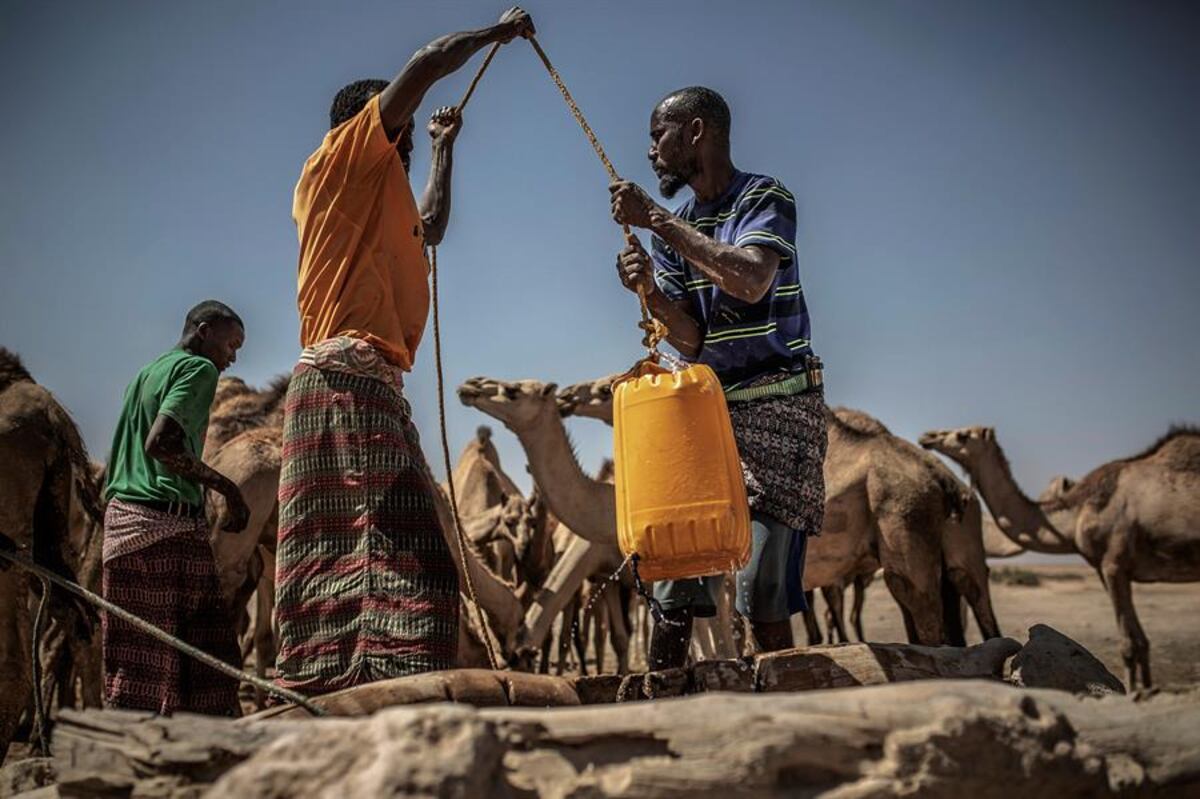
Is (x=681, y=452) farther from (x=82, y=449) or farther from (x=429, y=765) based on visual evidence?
(x=82, y=449)

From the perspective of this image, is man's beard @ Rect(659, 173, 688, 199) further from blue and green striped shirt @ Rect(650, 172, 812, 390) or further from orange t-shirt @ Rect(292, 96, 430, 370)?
orange t-shirt @ Rect(292, 96, 430, 370)

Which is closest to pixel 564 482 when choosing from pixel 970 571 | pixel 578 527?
pixel 578 527

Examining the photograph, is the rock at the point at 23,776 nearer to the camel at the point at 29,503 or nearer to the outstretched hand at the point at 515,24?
the camel at the point at 29,503

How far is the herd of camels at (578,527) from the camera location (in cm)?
581

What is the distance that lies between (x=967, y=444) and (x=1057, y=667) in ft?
36.2

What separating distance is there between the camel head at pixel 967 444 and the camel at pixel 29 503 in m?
10.6

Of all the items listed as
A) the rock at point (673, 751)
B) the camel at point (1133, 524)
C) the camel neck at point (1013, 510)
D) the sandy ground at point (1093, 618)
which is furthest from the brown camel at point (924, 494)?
the rock at point (673, 751)

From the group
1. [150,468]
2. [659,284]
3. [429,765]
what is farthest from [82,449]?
[429,765]

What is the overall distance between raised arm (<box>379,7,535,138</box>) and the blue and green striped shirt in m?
1.10

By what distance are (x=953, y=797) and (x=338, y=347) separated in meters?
2.44

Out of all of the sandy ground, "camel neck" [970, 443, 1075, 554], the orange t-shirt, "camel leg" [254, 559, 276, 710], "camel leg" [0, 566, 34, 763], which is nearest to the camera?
the orange t-shirt

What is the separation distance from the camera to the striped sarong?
3523 millimetres

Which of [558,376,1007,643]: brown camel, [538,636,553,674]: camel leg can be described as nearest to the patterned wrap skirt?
[558,376,1007,643]: brown camel

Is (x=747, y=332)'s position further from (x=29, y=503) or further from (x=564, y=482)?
(x=564, y=482)
